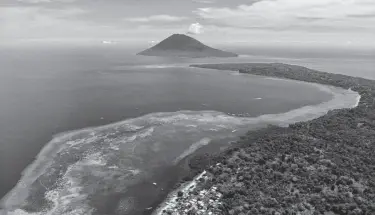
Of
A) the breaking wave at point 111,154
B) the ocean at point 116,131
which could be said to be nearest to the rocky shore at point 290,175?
the ocean at point 116,131

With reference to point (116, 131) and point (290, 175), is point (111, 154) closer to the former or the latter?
point (116, 131)

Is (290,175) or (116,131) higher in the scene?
(290,175)

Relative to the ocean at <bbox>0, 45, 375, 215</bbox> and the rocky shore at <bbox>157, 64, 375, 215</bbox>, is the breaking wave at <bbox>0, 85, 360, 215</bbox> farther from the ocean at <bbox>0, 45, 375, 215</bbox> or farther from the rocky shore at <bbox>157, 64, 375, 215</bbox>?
the rocky shore at <bbox>157, 64, 375, 215</bbox>

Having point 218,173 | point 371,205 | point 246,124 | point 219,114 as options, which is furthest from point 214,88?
point 371,205

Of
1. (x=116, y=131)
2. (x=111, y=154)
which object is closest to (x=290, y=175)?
(x=111, y=154)

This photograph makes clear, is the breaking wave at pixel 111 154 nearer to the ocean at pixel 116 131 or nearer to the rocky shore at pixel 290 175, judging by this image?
the ocean at pixel 116 131

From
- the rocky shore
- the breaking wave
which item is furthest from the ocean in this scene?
the rocky shore
